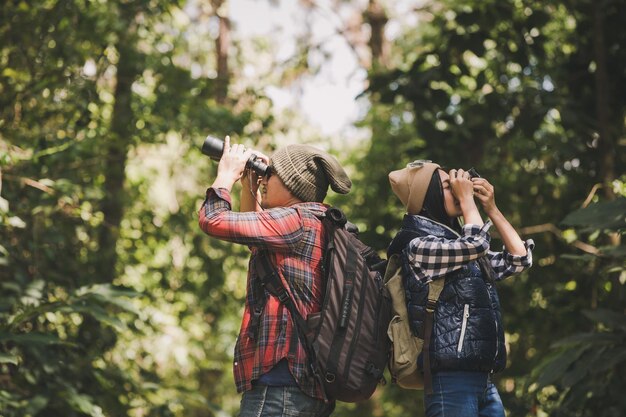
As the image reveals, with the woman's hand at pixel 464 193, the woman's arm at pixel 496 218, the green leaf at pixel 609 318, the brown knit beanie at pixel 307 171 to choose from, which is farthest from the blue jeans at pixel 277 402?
the green leaf at pixel 609 318

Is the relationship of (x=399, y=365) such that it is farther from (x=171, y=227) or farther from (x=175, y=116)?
(x=171, y=227)

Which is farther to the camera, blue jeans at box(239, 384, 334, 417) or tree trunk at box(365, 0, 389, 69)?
tree trunk at box(365, 0, 389, 69)

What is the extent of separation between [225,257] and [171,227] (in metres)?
0.94

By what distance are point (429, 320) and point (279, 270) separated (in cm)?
52

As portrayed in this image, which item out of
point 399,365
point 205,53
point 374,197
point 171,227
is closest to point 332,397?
point 399,365

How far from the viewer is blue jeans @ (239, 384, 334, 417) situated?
2.63m

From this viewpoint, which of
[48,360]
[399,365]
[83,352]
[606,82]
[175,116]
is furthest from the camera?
[175,116]

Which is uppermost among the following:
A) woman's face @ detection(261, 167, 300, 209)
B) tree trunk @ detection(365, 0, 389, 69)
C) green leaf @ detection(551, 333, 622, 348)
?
tree trunk @ detection(365, 0, 389, 69)

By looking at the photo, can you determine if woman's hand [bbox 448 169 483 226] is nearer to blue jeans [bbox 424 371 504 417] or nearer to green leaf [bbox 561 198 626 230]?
blue jeans [bbox 424 371 504 417]

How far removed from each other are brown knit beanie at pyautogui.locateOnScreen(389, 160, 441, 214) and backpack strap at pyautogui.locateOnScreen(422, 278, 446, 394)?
306mm

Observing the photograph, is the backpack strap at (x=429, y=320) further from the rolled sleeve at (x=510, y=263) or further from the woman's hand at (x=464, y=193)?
the rolled sleeve at (x=510, y=263)

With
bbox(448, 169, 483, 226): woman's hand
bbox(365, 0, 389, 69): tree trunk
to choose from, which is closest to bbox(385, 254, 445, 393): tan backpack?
bbox(448, 169, 483, 226): woman's hand

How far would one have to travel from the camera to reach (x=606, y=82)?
5.89m

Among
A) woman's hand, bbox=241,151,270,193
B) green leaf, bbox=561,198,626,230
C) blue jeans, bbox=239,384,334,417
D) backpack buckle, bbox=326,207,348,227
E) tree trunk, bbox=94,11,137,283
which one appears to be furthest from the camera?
tree trunk, bbox=94,11,137,283
